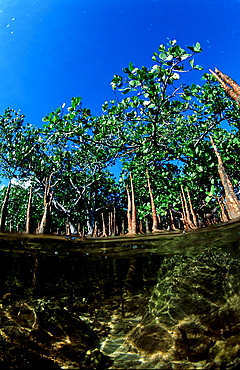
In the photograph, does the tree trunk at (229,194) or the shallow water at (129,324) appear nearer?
the shallow water at (129,324)

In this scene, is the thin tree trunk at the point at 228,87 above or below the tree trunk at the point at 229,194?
above

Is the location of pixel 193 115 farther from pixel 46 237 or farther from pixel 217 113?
pixel 46 237

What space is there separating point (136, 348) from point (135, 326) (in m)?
0.65

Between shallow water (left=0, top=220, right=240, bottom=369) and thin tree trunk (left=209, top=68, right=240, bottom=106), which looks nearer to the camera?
shallow water (left=0, top=220, right=240, bottom=369)

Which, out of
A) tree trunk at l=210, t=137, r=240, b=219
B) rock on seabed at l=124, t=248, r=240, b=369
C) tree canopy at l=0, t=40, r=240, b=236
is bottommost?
rock on seabed at l=124, t=248, r=240, b=369

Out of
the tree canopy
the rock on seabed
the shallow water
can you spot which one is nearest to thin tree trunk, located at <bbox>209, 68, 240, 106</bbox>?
the tree canopy

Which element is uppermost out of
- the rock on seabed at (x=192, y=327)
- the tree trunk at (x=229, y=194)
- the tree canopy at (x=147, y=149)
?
the tree canopy at (x=147, y=149)

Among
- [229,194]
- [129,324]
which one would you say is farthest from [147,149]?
[129,324]

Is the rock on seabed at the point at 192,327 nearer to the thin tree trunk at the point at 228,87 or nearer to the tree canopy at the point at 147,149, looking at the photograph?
the tree canopy at the point at 147,149

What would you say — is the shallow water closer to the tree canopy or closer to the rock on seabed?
the rock on seabed

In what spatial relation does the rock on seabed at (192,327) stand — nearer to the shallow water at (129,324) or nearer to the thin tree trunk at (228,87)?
the shallow water at (129,324)

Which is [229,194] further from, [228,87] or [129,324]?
[129,324]

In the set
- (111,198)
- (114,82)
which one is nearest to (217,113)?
(114,82)

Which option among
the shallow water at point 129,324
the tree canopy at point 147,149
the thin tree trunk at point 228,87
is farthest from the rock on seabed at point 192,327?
the thin tree trunk at point 228,87
